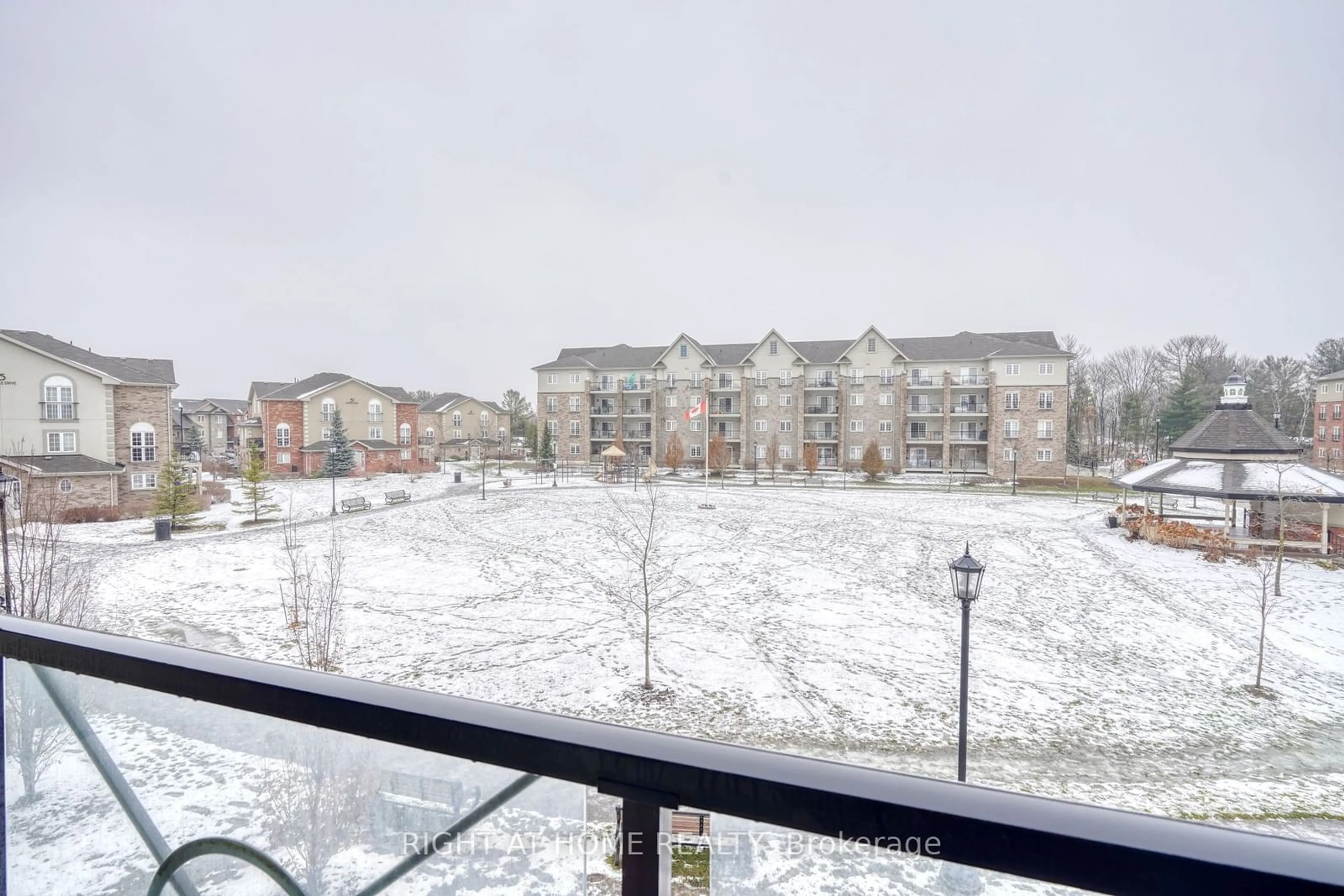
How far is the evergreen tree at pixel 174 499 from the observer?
56.9 ft

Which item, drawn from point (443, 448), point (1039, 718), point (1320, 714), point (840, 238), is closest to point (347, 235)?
point (443, 448)

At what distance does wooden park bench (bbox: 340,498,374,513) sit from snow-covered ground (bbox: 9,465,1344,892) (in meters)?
3.38

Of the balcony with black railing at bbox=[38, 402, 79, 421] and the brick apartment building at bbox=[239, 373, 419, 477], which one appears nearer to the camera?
the balcony with black railing at bbox=[38, 402, 79, 421]

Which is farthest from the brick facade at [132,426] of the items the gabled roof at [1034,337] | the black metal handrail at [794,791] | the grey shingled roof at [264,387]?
the gabled roof at [1034,337]

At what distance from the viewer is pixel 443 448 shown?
49.0 metres

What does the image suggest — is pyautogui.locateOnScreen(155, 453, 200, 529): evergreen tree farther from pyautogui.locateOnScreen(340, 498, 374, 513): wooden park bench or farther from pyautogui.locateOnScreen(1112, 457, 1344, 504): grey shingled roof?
pyautogui.locateOnScreen(1112, 457, 1344, 504): grey shingled roof

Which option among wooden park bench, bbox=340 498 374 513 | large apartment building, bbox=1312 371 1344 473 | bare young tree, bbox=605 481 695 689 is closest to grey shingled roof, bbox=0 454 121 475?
wooden park bench, bbox=340 498 374 513

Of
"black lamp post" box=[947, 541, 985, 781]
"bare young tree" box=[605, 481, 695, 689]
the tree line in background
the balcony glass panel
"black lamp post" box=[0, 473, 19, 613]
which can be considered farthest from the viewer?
the tree line in background

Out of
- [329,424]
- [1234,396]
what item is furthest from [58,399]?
[1234,396]

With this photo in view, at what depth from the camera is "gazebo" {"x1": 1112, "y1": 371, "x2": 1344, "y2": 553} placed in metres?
13.9

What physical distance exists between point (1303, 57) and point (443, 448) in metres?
49.6

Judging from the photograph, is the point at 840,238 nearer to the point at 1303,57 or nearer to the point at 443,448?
the point at 1303,57

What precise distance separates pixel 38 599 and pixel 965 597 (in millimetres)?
10636

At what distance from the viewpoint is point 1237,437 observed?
51.8ft
